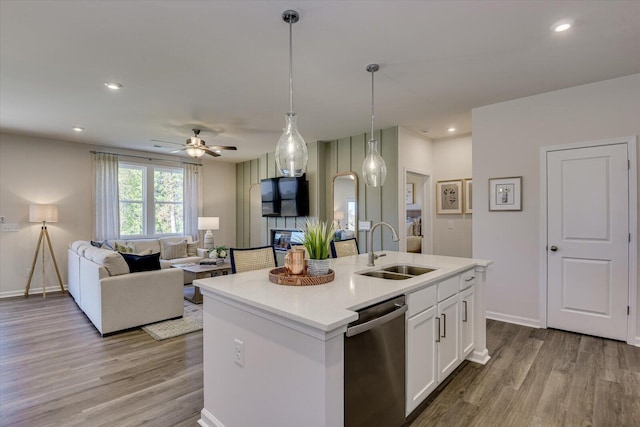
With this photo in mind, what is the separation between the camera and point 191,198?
7.11 metres

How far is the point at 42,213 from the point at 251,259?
186 inches

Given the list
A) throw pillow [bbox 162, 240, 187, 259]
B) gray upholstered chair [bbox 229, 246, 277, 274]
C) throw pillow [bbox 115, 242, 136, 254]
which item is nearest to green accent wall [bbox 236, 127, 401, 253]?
throw pillow [bbox 162, 240, 187, 259]

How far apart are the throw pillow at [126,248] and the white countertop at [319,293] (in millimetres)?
4435

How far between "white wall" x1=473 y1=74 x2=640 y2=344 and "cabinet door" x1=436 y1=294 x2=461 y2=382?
5.80 feet

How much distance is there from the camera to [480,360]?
278cm

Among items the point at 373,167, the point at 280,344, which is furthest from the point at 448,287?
the point at 280,344

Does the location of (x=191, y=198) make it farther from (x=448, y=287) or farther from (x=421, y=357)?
(x=421, y=357)

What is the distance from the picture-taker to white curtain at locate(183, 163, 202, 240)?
23.1 feet

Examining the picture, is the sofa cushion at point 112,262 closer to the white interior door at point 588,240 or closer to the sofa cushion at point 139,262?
the sofa cushion at point 139,262

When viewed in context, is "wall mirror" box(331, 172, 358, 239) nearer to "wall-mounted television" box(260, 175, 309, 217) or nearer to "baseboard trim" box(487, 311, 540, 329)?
"wall-mounted television" box(260, 175, 309, 217)

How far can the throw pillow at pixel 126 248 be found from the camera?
560cm

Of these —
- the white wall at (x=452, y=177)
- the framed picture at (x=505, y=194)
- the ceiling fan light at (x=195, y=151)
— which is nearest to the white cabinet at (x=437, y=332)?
the framed picture at (x=505, y=194)

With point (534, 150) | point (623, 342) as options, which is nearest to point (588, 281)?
point (623, 342)

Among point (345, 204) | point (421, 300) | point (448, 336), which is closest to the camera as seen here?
point (421, 300)
